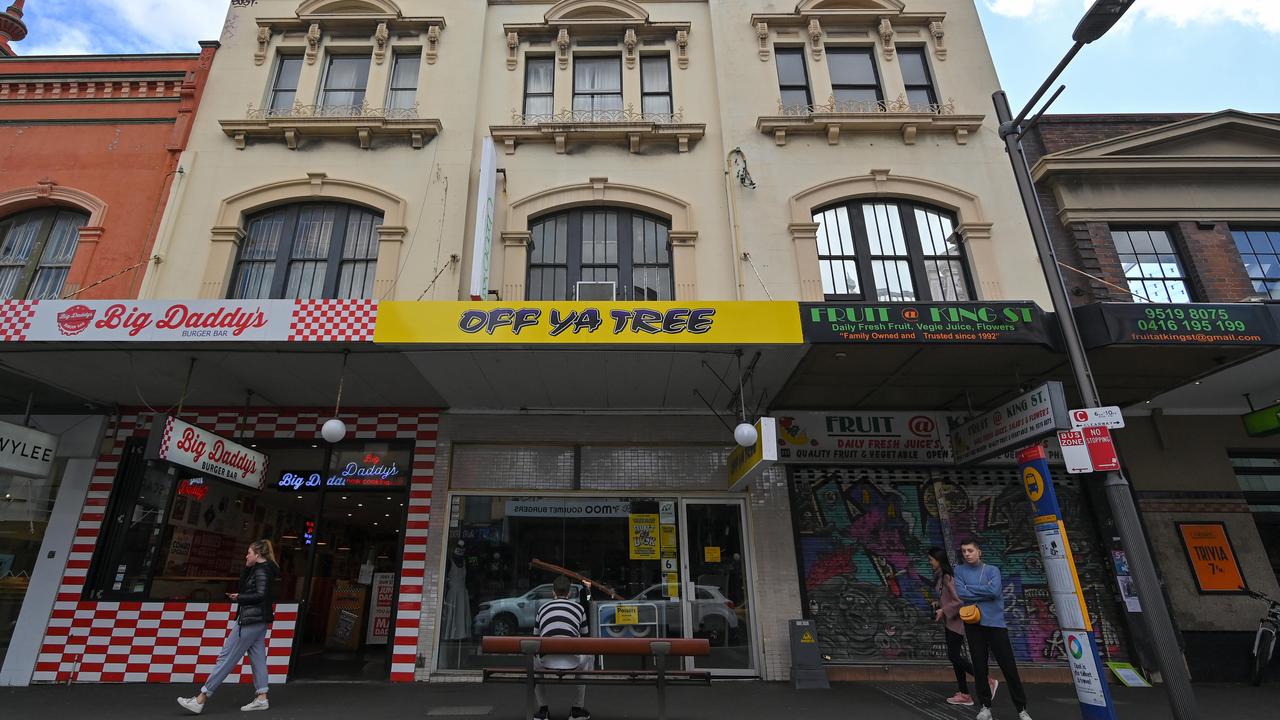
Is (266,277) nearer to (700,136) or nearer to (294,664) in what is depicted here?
(294,664)

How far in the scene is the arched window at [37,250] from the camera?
423 inches

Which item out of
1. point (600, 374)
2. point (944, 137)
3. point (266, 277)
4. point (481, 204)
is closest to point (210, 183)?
point (266, 277)

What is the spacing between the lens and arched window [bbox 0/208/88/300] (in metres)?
10.8

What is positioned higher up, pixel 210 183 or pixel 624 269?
pixel 210 183

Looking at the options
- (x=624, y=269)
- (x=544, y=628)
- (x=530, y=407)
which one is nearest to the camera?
(x=544, y=628)

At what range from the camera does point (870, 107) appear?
467 inches

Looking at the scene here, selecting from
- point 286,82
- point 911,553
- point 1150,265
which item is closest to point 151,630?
point 286,82

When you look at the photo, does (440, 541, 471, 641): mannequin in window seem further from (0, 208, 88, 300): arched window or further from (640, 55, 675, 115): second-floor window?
→ (640, 55, 675, 115): second-floor window

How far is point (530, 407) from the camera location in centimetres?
1019

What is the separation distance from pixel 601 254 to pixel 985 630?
7.68 m

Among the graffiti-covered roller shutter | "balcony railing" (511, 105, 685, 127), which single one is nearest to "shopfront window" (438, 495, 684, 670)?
the graffiti-covered roller shutter

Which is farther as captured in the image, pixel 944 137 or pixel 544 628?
pixel 944 137

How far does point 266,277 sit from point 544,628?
26.1 ft

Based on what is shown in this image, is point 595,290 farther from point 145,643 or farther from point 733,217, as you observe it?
point 145,643
